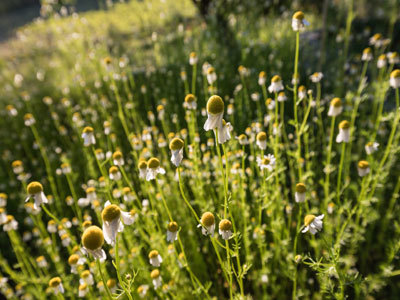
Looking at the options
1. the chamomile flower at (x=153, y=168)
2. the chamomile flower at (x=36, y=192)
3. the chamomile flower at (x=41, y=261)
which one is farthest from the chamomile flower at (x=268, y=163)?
the chamomile flower at (x=41, y=261)

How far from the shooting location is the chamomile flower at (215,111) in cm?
119

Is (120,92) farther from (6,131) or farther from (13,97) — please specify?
(13,97)

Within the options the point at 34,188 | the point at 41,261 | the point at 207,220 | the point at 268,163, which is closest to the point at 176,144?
the point at 207,220

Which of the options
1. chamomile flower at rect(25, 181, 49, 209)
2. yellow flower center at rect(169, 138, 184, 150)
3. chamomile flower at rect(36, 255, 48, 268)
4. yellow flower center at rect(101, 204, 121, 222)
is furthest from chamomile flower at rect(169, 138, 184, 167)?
chamomile flower at rect(36, 255, 48, 268)

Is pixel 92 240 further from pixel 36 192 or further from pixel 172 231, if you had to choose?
pixel 36 192

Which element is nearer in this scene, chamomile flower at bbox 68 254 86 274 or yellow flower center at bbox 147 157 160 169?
yellow flower center at bbox 147 157 160 169

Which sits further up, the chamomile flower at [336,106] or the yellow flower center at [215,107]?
the yellow flower center at [215,107]

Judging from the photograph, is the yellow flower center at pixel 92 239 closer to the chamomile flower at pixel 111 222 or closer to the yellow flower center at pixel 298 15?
the chamomile flower at pixel 111 222

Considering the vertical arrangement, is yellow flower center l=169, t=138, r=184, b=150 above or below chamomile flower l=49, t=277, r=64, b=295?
above

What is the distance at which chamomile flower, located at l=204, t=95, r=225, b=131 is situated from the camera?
1.19 m

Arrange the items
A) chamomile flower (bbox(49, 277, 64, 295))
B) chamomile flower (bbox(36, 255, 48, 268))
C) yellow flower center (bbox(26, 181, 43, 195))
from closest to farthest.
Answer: yellow flower center (bbox(26, 181, 43, 195)) < chamomile flower (bbox(49, 277, 64, 295)) < chamomile flower (bbox(36, 255, 48, 268))

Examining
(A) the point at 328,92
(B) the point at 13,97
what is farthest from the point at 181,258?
(B) the point at 13,97

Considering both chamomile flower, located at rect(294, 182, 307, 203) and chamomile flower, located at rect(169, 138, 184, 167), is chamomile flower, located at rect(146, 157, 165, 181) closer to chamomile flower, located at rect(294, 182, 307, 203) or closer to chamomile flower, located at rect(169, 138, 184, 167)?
chamomile flower, located at rect(169, 138, 184, 167)

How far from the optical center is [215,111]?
1190mm
